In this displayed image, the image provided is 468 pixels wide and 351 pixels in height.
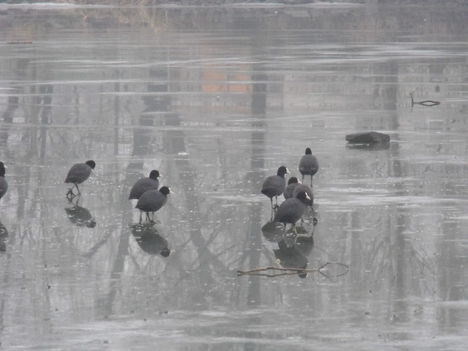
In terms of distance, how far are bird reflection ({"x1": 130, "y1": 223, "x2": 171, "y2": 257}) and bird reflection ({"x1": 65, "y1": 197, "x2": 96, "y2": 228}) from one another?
1.79 ft

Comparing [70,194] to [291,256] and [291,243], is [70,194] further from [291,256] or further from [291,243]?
[291,256]

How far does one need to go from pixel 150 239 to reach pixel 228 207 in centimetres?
183

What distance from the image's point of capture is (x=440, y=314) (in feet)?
30.8

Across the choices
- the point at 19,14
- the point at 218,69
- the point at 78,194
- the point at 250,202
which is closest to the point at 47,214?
the point at 78,194

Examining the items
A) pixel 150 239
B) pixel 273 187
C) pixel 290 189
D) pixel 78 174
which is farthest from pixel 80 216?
pixel 290 189

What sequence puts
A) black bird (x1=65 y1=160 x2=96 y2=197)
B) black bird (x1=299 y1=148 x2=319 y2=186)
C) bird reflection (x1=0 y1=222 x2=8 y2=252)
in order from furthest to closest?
black bird (x1=299 y1=148 x2=319 y2=186)
black bird (x1=65 y1=160 x2=96 y2=197)
bird reflection (x1=0 y1=222 x2=8 y2=252)

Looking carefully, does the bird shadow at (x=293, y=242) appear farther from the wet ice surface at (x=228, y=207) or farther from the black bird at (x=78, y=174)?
the black bird at (x=78, y=174)

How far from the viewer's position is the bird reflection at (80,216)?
1338 cm

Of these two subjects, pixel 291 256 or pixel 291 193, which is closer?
pixel 291 256

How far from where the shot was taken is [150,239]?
41.0ft

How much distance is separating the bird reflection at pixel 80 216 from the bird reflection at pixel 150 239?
21.5 inches

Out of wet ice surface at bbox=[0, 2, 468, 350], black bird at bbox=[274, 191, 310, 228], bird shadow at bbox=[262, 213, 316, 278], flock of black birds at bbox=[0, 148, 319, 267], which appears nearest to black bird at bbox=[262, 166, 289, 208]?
flock of black birds at bbox=[0, 148, 319, 267]

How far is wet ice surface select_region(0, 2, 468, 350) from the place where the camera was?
918 centimetres

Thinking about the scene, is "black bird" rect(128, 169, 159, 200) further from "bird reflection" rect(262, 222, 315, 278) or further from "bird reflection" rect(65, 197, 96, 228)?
"bird reflection" rect(262, 222, 315, 278)
